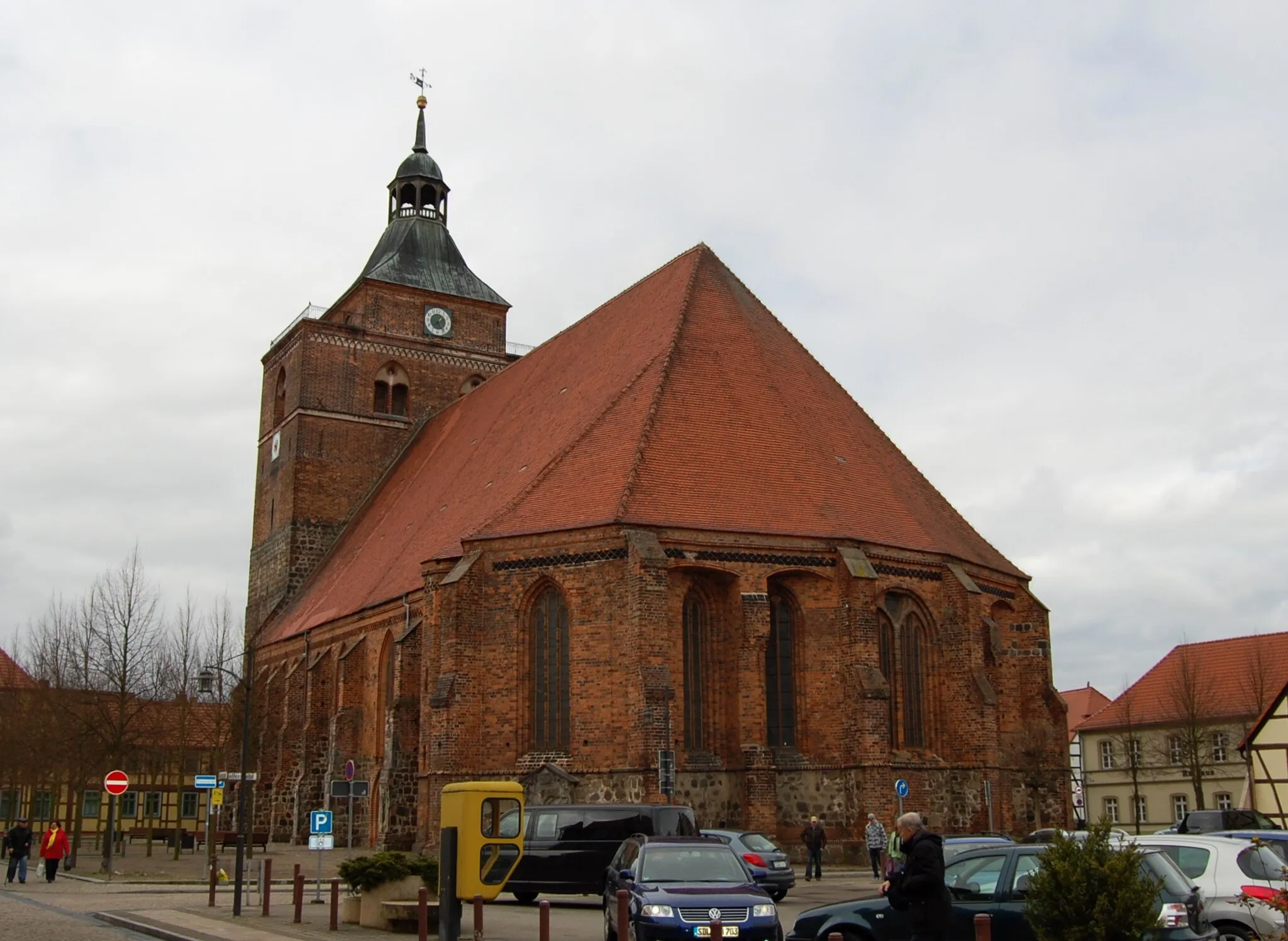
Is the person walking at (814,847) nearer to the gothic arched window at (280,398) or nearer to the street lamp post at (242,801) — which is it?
the street lamp post at (242,801)

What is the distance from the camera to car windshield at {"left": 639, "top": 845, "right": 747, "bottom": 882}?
13805 mm

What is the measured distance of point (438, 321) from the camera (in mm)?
47406

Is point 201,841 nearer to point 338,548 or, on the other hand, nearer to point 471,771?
point 338,548

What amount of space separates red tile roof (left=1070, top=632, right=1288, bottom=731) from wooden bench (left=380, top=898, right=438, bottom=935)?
3483 cm

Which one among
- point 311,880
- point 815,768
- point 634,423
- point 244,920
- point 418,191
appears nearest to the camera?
point 244,920

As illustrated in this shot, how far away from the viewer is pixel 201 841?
45.4 meters

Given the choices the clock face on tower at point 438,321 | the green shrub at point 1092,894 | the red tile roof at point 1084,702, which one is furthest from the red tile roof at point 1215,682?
the green shrub at point 1092,894

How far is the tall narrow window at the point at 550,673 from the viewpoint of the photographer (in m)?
27.1

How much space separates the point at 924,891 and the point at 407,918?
8344 mm

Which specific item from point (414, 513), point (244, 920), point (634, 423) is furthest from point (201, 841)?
point (244, 920)

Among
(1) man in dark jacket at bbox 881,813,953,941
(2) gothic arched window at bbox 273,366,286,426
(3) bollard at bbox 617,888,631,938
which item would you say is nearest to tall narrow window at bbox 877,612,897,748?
(3) bollard at bbox 617,888,631,938

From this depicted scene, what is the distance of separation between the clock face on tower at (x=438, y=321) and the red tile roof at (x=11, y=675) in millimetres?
17149

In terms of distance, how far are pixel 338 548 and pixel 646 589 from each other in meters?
20.2

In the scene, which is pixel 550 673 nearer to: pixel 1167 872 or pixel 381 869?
pixel 381 869
